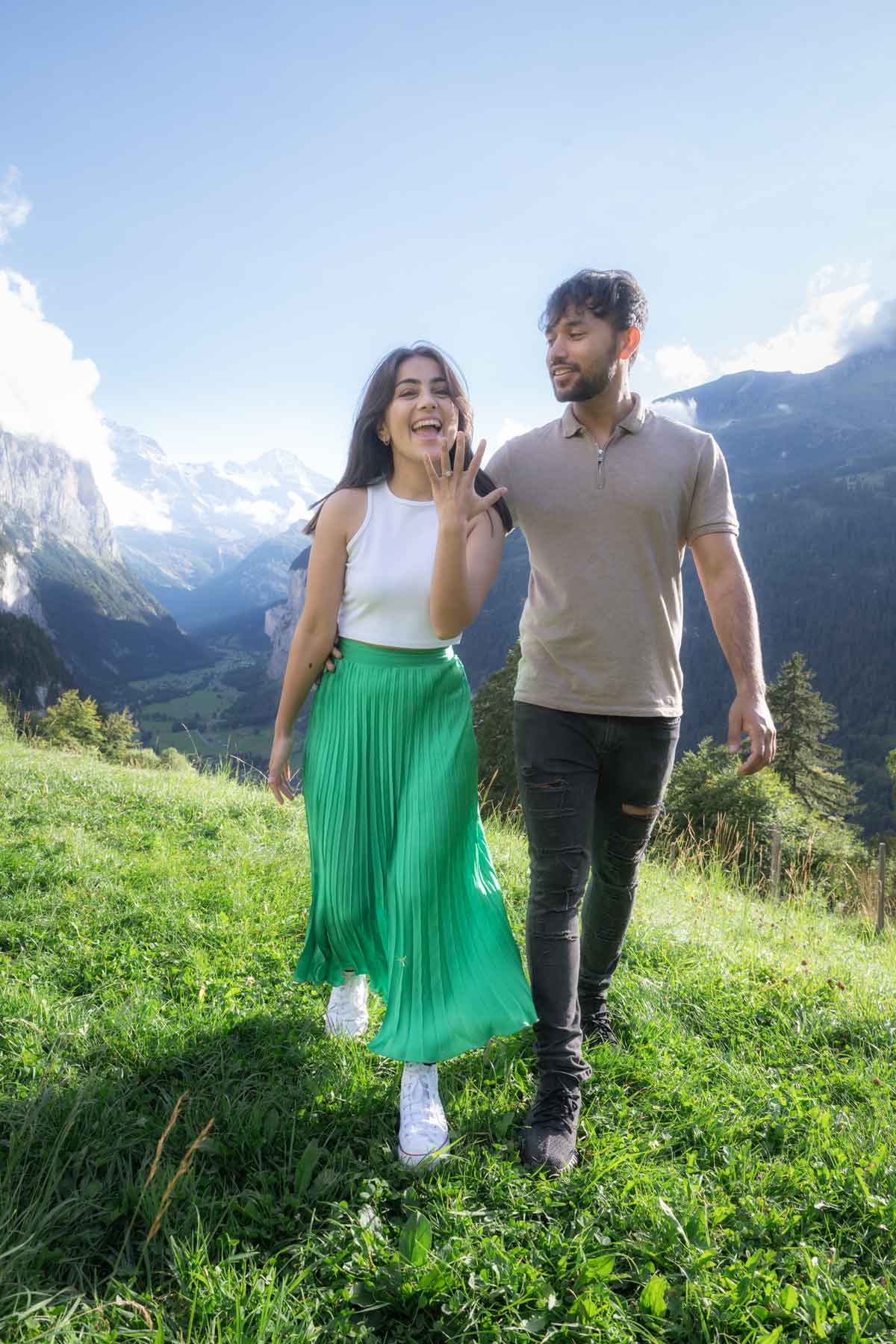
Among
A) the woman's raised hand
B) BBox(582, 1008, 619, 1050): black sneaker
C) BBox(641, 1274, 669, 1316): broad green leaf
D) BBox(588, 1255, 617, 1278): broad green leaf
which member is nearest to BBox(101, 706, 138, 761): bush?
BBox(582, 1008, 619, 1050): black sneaker

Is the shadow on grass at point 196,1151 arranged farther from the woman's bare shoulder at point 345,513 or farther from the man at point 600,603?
the woman's bare shoulder at point 345,513

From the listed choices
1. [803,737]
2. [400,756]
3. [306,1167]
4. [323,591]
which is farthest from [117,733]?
[306,1167]

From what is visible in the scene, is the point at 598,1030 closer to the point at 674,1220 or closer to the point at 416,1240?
the point at 674,1220

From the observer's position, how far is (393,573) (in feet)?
10.0

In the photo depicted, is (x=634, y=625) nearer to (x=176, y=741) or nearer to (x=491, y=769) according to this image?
(x=491, y=769)

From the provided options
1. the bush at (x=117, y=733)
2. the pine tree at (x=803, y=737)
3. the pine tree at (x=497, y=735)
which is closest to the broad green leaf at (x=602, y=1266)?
the pine tree at (x=497, y=735)

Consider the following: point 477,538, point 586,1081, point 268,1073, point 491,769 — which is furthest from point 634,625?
point 491,769

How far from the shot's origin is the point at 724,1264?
2.28m

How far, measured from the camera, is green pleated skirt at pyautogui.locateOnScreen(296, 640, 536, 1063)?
9.46 feet

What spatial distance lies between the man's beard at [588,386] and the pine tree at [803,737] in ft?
109

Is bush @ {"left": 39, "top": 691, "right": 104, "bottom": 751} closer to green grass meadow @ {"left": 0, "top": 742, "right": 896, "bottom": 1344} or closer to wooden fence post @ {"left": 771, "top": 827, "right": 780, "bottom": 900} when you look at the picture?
wooden fence post @ {"left": 771, "top": 827, "right": 780, "bottom": 900}

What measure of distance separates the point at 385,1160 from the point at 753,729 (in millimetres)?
2075

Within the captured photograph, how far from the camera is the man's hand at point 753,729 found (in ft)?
10.0

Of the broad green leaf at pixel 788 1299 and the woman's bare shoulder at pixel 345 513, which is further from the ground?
the woman's bare shoulder at pixel 345 513
